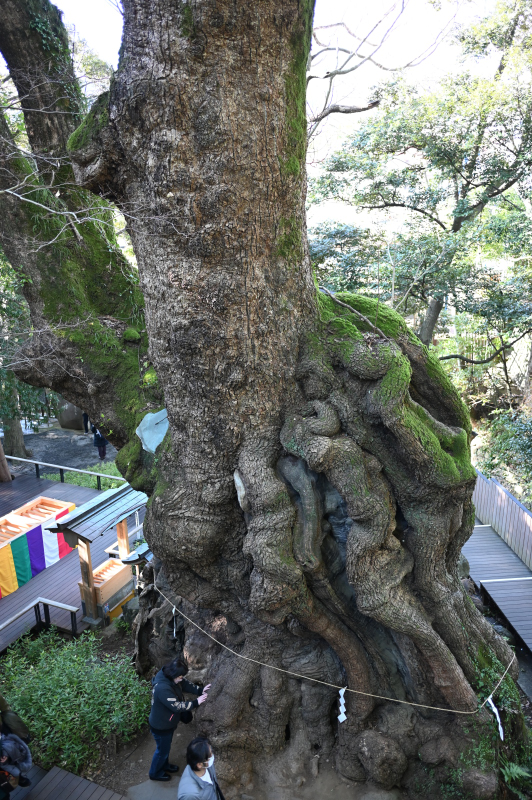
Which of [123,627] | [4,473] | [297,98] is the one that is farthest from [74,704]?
[4,473]

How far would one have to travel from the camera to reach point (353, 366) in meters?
4.01

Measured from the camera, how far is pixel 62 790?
14.1 ft

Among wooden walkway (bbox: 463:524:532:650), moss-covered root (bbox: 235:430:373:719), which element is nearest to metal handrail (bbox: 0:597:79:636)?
moss-covered root (bbox: 235:430:373:719)

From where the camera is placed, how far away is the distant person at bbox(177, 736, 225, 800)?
132 inches

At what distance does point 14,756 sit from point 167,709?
1.21m

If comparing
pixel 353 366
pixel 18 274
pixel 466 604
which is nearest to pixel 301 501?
pixel 353 366

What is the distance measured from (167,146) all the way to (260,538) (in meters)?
2.96

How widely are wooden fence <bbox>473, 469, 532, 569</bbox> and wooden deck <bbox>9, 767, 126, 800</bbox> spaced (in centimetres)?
618

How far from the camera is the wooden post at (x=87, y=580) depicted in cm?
687

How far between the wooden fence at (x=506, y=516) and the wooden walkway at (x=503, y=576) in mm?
113

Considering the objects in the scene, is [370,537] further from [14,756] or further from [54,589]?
[54,589]

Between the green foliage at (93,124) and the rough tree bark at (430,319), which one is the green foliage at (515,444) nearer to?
the rough tree bark at (430,319)

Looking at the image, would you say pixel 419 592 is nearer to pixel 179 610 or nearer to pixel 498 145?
pixel 179 610

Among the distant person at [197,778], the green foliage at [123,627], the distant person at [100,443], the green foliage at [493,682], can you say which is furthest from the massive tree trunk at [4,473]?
the green foliage at [493,682]
